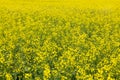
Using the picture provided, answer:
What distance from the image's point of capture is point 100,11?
61.3ft

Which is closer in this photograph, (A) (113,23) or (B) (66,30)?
(B) (66,30)

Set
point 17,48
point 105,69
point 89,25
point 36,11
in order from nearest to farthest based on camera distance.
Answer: point 105,69 < point 17,48 < point 89,25 < point 36,11

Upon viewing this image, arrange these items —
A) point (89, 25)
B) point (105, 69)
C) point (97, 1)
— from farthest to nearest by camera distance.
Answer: point (97, 1)
point (89, 25)
point (105, 69)

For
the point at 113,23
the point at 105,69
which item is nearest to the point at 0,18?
the point at 113,23

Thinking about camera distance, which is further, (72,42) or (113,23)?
(113,23)

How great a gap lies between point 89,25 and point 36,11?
4.46m

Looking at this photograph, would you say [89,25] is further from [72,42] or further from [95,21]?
[72,42]

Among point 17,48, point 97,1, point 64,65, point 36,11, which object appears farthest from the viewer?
point 97,1

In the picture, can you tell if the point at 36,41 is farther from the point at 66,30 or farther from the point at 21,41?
the point at 66,30

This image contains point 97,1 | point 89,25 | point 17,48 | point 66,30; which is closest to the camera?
point 17,48

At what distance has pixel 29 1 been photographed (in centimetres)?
2439

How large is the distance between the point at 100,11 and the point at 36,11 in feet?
11.2

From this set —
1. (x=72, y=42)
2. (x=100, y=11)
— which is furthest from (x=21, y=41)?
(x=100, y=11)

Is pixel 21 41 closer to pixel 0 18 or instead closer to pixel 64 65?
pixel 64 65
